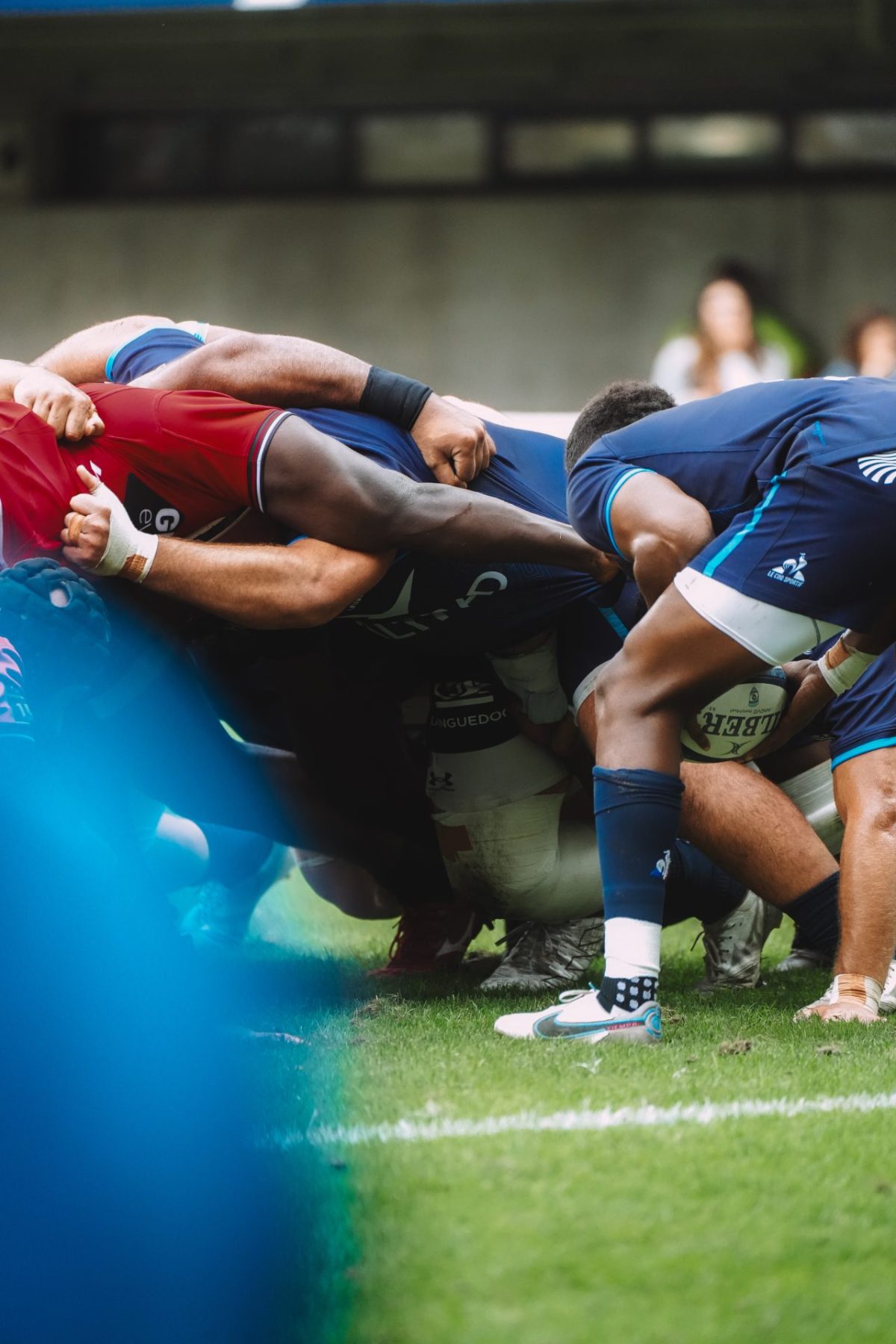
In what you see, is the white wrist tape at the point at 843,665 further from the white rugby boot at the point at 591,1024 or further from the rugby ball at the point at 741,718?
the white rugby boot at the point at 591,1024

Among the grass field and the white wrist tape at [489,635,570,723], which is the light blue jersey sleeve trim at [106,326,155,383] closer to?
the white wrist tape at [489,635,570,723]

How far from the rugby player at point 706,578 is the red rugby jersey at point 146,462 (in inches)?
28.3

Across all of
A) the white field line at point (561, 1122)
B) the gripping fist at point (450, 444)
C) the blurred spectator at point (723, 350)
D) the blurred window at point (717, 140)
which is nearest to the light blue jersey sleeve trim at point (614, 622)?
the gripping fist at point (450, 444)

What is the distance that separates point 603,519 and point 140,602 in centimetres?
104

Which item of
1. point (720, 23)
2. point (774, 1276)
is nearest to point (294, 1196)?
point (774, 1276)

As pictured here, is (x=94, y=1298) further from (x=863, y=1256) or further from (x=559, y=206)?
(x=559, y=206)

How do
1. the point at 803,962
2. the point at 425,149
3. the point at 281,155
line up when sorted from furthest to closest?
the point at 281,155
the point at 425,149
the point at 803,962

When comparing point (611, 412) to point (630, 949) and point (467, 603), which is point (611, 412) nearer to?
point (467, 603)

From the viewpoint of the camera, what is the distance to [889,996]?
3.38m

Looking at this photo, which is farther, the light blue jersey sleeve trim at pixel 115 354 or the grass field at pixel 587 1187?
the light blue jersey sleeve trim at pixel 115 354

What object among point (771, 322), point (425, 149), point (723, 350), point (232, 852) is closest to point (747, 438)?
point (232, 852)

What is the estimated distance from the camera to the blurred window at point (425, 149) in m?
10.2

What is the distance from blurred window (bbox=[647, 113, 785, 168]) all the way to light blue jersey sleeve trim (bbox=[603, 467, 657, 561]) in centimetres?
750

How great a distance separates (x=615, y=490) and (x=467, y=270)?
757cm
